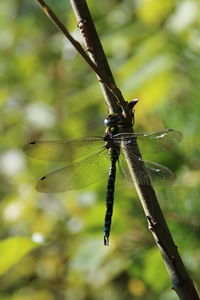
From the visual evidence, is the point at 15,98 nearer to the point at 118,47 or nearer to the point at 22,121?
the point at 22,121

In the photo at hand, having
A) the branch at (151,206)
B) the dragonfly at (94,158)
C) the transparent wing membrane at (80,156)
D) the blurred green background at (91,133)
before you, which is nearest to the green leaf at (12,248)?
the blurred green background at (91,133)

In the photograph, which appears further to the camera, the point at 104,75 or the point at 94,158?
the point at 94,158

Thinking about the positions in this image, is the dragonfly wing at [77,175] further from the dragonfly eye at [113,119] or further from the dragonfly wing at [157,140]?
the dragonfly eye at [113,119]

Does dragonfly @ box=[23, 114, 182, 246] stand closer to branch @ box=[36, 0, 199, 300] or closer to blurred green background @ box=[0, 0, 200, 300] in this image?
blurred green background @ box=[0, 0, 200, 300]

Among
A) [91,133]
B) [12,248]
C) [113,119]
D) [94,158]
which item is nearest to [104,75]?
[113,119]

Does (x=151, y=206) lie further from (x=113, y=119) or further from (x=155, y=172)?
(x=155, y=172)

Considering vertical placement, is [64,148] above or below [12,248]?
above

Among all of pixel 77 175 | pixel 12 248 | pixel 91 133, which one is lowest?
pixel 12 248
